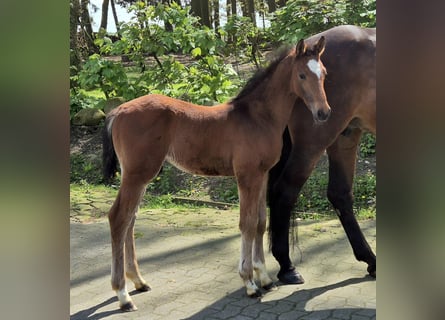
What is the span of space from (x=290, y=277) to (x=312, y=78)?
1.40 meters

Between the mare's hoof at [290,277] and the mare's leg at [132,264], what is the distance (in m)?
0.94

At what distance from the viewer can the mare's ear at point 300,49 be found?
2.85 meters

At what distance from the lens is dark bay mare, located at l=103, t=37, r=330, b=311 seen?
2826 millimetres

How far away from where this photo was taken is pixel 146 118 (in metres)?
2.84

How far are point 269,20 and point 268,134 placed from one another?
2063 mm

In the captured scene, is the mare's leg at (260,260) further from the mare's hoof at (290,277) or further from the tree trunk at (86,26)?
the tree trunk at (86,26)

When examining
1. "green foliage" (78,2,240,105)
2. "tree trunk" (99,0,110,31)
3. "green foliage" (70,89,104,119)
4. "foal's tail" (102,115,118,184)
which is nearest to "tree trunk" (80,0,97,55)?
"green foliage" (70,89,104,119)

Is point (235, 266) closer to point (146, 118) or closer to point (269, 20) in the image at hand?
point (146, 118)

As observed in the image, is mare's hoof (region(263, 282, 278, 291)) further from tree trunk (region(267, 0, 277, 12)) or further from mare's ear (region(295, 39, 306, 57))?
tree trunk (region(267, 0, 277, 12))

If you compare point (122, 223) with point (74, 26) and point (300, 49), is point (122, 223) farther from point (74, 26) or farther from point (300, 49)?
point (74, 26)

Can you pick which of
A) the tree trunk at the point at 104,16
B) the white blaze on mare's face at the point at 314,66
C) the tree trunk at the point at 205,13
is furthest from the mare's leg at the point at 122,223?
the tree trunk at the point at 205,13

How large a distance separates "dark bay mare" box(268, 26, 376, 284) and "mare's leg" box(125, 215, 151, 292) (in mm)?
952

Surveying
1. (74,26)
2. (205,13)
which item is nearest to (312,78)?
(205,13)
